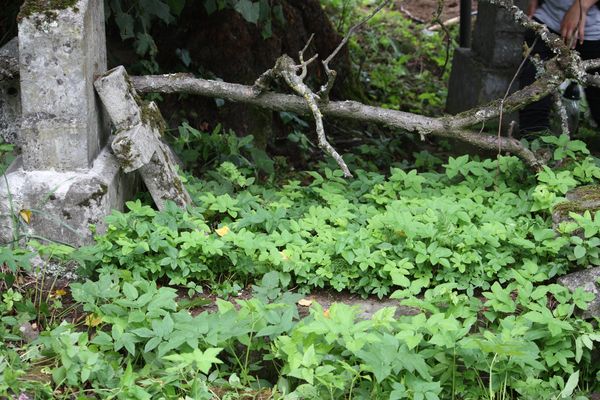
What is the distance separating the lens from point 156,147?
4.39 m

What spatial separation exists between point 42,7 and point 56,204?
3.09 feet

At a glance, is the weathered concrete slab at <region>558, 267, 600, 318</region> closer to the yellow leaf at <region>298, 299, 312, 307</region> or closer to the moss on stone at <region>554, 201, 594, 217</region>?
the moss on stone at <region>554, 201, 594, 217</region>

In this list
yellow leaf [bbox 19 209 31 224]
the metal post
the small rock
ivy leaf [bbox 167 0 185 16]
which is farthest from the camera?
the metal post

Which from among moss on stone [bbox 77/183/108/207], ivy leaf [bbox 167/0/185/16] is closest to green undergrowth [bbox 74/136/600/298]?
moss on stone [bbox 77/183/108/207]

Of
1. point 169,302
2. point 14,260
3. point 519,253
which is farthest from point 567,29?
point 14,260

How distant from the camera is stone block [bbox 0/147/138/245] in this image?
4016 mm

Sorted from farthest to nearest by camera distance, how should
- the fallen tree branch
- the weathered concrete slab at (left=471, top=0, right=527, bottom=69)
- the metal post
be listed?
the metal post < the weathered concrete slab at (left=471, top=0, right=527, bottom=69) < the fallen tree branch

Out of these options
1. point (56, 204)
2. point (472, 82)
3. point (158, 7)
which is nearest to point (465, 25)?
point (472, 82)

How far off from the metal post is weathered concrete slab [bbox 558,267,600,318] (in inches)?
172

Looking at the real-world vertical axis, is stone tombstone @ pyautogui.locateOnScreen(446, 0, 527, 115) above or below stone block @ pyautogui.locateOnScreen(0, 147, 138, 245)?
above

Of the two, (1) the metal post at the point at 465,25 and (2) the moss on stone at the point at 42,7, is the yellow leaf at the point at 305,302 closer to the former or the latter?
(2) the moss on stone at the point at 42,7

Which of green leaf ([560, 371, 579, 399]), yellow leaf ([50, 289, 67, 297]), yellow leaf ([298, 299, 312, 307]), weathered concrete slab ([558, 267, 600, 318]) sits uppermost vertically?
weathered concrete slab ([558, 267, 600, 318])

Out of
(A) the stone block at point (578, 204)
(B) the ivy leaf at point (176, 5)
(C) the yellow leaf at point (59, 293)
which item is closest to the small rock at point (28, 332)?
(C) the yellow leaf at point (59, 293)

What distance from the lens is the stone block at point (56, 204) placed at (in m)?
4.02
